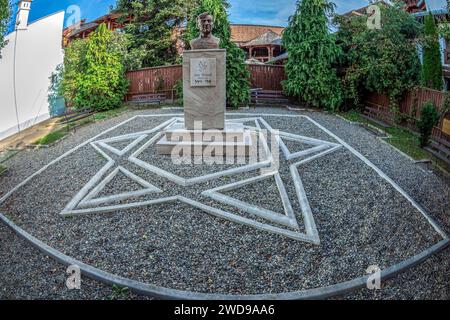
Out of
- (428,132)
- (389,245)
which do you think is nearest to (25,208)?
(389,245)

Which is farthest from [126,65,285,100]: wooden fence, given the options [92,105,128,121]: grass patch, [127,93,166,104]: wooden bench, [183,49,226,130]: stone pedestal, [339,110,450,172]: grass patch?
[183,49,226,130]: stone pedestal

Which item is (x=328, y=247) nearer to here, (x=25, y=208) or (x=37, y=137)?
(x=25, y=208)

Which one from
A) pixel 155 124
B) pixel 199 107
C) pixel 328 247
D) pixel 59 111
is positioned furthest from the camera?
pixel 59 111

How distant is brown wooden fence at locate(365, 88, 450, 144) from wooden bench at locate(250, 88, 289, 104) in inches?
Answer: 156

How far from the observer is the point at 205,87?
8680 mm

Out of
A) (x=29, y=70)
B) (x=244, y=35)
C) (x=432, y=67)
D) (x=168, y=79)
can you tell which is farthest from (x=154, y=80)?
(x=244, y=35)

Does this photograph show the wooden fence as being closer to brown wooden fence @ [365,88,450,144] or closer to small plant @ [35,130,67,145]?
brown wooden fence @ [365,88,450,144]

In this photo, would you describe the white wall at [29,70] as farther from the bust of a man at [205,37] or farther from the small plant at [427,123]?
the small plant at [427,123]

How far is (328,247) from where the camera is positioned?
203 inches

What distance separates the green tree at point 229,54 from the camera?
1534 centimetres

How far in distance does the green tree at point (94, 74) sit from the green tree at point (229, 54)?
4.06 m

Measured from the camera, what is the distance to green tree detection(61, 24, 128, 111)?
15.9 m

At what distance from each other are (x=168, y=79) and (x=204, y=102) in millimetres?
9570
